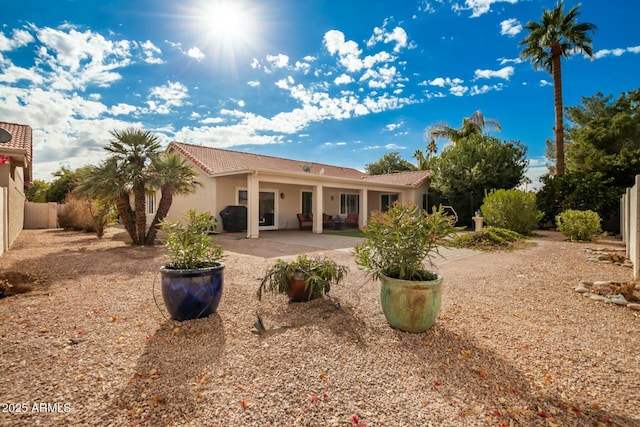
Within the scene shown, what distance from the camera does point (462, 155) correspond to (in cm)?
1797

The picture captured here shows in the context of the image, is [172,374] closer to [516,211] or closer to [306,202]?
[516,211]

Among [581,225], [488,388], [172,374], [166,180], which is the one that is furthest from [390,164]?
[172,374]

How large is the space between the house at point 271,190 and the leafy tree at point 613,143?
8.14 meters

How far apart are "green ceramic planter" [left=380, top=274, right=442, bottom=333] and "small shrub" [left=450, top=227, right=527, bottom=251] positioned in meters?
7.43

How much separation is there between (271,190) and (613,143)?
1782 cm

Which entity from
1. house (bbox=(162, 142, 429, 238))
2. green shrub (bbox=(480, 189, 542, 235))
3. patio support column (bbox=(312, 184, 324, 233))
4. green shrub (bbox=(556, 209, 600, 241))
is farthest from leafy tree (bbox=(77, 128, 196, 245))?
green shrub (bbox=(556, 209, 600, 241))

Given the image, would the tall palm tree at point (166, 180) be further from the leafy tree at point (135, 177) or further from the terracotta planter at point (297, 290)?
the terracotta planter at point (297, 290)

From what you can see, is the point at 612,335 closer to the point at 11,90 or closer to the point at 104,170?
the point at 104,170

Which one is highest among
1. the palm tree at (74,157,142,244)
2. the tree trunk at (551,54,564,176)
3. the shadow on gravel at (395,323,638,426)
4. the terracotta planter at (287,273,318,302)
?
the tree trunk at (551,54,564,176)

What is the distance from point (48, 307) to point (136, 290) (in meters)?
1.02

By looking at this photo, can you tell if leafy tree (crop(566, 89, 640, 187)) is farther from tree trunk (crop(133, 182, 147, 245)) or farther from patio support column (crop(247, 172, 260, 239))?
tree trunk (crop(133, 182, 147, 245))

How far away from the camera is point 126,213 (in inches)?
358

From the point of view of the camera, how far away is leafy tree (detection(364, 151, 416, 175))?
38875 mm

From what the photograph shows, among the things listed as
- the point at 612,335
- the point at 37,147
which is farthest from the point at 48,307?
the point at 37,147
